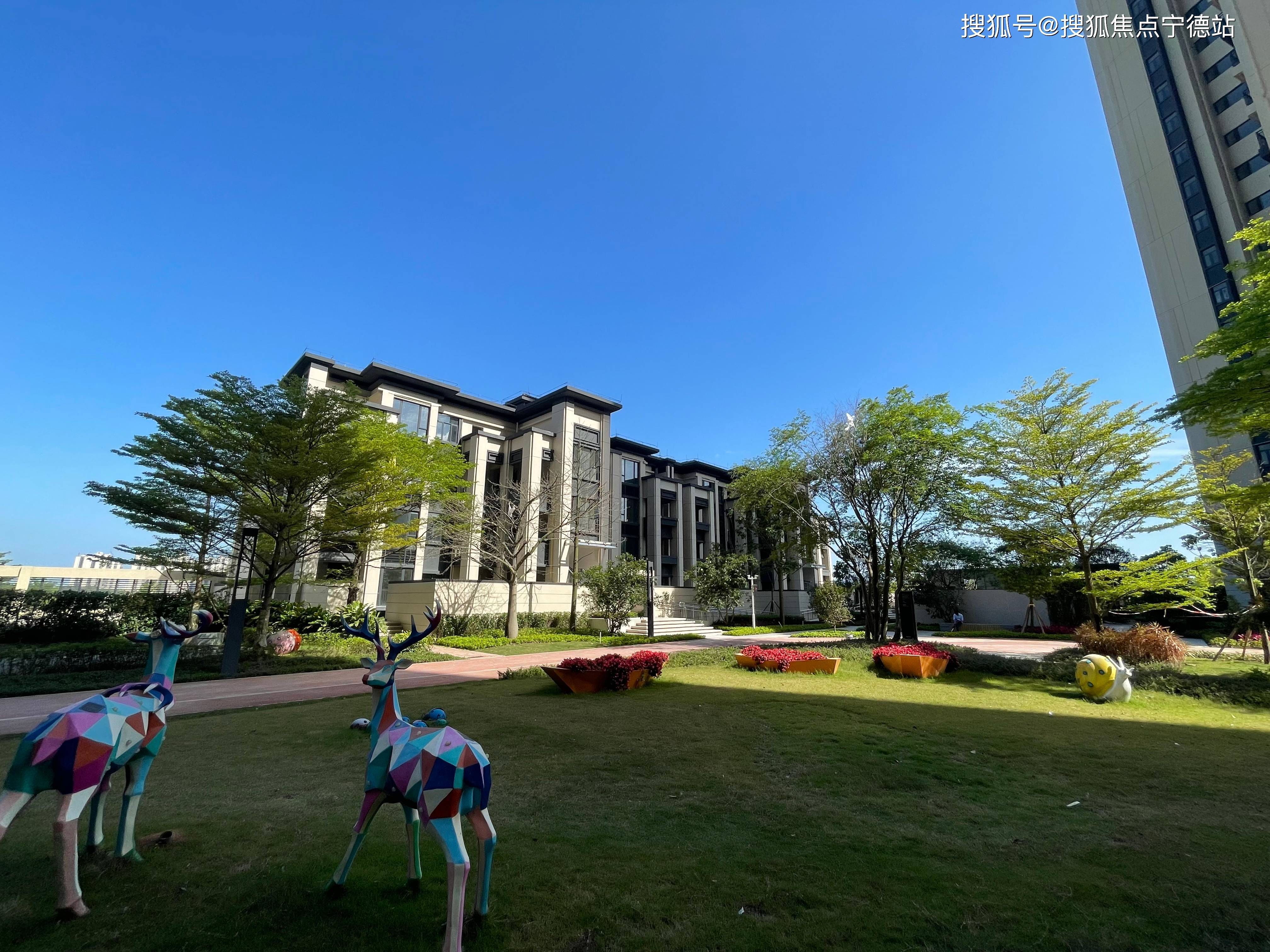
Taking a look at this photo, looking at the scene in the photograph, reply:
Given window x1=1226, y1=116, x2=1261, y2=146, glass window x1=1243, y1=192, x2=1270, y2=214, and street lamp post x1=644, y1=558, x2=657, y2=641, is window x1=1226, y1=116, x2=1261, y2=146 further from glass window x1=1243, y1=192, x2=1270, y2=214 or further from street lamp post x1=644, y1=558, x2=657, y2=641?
street lamp post x1=644, y1=558, x2=657, y2=641

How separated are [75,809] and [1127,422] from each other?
67.1 ft

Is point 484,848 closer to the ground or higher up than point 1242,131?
closer to the ground

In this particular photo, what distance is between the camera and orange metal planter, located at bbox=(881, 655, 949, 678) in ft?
41.2

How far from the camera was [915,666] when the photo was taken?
1260 cm

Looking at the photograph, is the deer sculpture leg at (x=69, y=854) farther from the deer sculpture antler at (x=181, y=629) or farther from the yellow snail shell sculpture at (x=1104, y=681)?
the yellow snail shell sculpture at (x=1104, y=681)

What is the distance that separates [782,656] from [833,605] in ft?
76.8

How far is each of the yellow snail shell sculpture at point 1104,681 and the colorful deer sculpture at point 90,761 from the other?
1338 cm

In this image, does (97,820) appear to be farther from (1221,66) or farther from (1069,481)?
(1221,66)

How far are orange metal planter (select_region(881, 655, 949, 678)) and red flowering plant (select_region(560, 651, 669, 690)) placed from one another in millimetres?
5752

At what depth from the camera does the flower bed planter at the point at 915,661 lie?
41.3ft

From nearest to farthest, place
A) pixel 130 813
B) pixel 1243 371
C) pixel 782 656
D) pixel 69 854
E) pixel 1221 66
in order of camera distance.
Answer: pixel 69 854, pixel 130 813, pixel 1243 371, pixel 782 656, pixel 1221 66

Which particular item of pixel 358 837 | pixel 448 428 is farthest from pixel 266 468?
pixel 448 428

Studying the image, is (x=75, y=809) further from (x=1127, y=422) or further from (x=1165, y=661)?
(x=1127, y=422)

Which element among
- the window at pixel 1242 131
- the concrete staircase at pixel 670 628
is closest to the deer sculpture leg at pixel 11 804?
the concrete staircase at pixel 670 628
